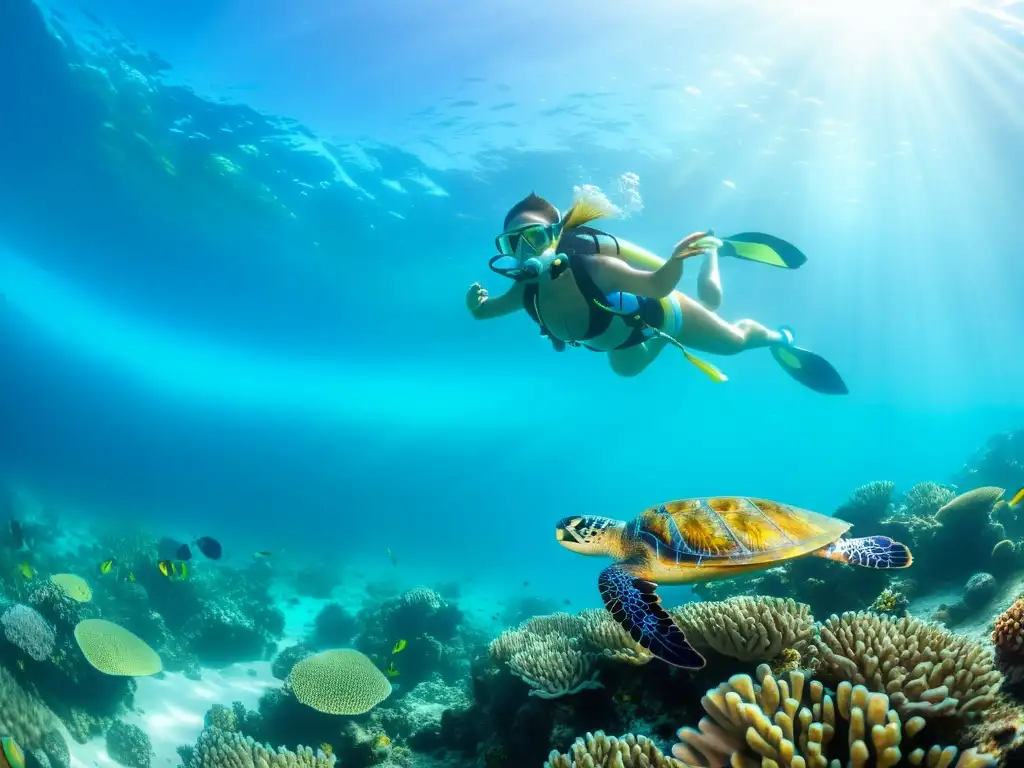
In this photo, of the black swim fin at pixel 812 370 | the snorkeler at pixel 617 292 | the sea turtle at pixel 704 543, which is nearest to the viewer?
the sea turtle at pixel 704 543

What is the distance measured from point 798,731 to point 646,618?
859mm

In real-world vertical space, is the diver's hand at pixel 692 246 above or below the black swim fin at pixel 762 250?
below

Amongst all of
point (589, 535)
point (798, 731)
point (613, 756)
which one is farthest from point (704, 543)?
point (613, 756)

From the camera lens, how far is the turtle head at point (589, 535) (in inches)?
124

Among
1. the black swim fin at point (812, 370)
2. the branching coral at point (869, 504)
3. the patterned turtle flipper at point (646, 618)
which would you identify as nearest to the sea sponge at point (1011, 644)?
the patterned turtle flipper at point (646, 618)

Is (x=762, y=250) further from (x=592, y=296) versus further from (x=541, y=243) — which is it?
(x=541, y=243)

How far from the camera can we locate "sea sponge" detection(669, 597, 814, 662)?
3.14m

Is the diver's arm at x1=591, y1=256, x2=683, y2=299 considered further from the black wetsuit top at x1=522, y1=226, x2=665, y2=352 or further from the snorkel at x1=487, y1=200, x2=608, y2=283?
the snorkel at x1=487, y1=200, x2=608, y2=283

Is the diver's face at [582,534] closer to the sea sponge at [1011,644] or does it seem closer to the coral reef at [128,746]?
the sea sponge at [1011,644]

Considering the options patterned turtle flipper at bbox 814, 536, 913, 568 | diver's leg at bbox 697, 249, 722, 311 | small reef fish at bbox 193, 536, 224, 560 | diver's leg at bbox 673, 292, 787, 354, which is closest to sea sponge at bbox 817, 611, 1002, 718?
patterned turtle flipper at bbox 814, 536, 913, 568

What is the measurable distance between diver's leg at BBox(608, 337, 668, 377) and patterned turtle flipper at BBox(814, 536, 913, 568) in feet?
9.89

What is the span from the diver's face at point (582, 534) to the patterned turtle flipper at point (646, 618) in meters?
0.35

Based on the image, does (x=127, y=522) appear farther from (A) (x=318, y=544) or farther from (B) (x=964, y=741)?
(B) (x=964, y=741)

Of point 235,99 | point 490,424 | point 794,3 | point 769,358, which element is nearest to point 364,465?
point 490,424
